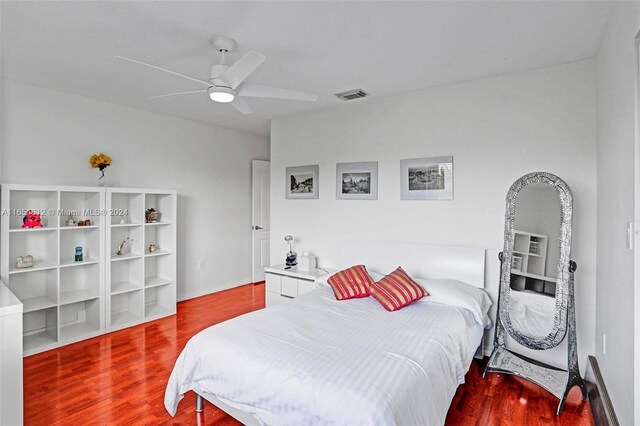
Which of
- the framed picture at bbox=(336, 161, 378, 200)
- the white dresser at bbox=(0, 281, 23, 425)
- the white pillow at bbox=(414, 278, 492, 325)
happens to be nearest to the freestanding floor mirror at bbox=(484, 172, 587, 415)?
the white pillow at bbox=(414, 278, 492, 325)

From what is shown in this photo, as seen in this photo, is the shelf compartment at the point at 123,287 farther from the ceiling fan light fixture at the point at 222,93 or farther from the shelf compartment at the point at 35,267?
the ceiling fan light fixture at the point at 222,93

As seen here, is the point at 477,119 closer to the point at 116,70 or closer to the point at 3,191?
the point at 116,70

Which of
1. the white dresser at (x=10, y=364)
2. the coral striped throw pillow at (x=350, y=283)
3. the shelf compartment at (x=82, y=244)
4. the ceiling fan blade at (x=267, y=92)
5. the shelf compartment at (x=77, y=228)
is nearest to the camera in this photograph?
the white dresser at (x=10, y=364)

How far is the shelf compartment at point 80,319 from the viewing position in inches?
135

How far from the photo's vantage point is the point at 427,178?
336 cm

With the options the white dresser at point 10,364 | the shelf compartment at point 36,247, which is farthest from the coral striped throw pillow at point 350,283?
the shelf compartment at point 36,247

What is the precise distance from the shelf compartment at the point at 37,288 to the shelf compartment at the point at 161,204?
1193 mm

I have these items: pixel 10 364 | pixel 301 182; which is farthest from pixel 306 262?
pixel 10 364

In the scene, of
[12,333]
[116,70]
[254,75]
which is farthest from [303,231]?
[12,333]

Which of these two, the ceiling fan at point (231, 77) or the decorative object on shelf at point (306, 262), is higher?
the ceiling fan at point (231, 77)

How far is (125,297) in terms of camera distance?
160 inches

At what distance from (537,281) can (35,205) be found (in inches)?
180

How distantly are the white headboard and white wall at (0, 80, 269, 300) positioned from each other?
2.22 m

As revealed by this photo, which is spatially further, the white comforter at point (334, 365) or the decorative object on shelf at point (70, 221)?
the decorative object on shelf at point (70, 221)
